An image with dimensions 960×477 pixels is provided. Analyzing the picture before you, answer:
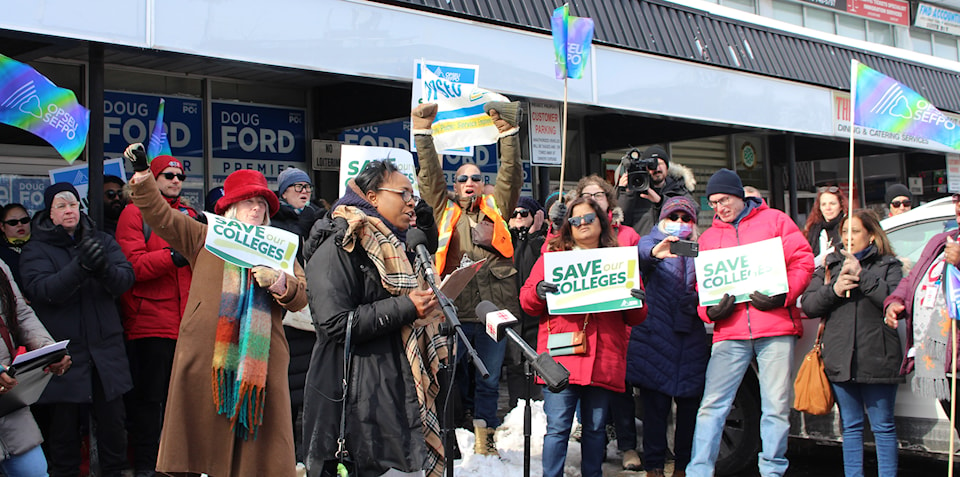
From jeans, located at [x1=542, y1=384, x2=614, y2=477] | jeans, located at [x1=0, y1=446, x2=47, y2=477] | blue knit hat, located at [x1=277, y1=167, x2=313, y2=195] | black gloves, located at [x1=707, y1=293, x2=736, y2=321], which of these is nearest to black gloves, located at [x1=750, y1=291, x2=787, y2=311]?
black gloves, located at [x1=707, y1=293, x2=736, y2=321]

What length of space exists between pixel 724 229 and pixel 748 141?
11.5 m

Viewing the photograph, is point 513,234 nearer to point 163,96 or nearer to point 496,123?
point 496,123

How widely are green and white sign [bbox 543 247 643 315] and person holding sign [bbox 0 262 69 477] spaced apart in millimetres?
2861

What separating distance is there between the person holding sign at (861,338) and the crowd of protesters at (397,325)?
13mm

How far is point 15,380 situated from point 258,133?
20.8 ft

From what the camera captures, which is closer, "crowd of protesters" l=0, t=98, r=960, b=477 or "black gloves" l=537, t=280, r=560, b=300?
"crowd of protesters" l=0, t=98, r=960, b=477

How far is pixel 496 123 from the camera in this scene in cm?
654

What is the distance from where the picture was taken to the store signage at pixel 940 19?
25.5 m

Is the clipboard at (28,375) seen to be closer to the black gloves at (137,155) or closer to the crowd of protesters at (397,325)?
the crowd of protesters at (397,325)

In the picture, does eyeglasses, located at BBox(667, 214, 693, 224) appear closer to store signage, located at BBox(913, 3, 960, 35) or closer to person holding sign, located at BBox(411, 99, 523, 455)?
person holding sign, located at BBox(411, 99, 523, 455)

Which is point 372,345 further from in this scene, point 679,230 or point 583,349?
point 679,230

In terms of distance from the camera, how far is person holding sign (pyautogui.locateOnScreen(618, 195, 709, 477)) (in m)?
6.54

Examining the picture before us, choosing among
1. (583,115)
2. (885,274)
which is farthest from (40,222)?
(583,115)

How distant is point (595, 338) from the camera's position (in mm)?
5883
